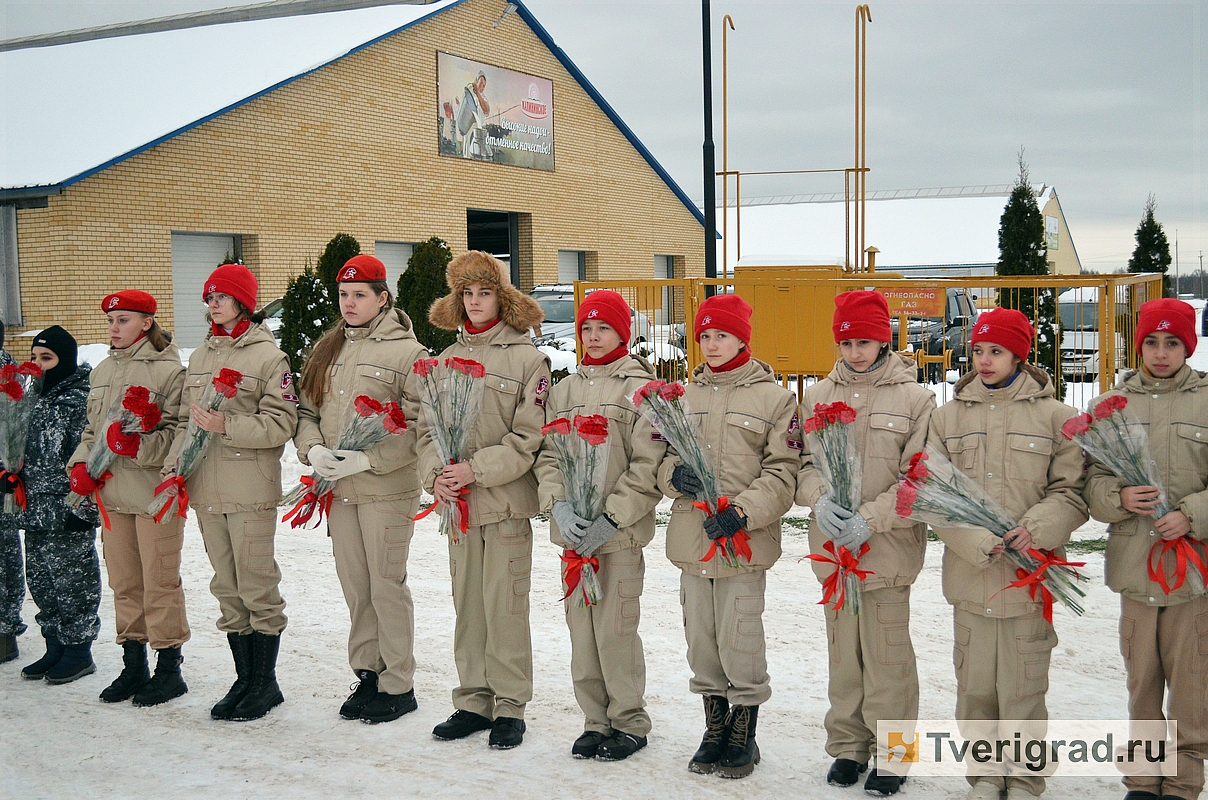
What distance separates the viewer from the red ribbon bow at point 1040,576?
3305 mm

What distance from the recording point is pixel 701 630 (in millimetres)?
3861

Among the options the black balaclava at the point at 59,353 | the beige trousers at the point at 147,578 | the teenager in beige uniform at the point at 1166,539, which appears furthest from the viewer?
the black balaclava at the point at 59,353

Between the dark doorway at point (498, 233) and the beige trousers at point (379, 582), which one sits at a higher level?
the dark doorway at point (498, 233)

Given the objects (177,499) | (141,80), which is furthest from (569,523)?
(141,80)

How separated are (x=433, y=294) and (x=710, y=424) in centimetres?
845

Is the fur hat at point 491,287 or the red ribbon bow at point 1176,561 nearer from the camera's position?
the red ribbon bow at point 1176,561

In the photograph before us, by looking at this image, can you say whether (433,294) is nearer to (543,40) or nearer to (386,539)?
(386,539)

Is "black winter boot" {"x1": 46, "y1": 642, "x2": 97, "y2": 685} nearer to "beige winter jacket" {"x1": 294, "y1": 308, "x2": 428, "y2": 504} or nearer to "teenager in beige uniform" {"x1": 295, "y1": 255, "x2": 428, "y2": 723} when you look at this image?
"teenager in beige uniform" {"x1": 295, "y1": 255, "x2": 428, "y2": 723}

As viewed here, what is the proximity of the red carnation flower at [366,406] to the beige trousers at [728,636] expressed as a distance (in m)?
1.47

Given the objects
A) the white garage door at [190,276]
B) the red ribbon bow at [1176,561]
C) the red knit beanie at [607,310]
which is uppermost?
the white garage door at [190,276]

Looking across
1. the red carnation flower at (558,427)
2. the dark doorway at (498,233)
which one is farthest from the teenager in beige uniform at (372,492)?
the dark doorway at (498,233)

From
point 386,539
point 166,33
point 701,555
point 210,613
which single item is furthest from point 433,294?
point 166,33

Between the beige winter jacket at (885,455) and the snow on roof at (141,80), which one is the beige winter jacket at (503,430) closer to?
the beige winter jacket at (885,455)
